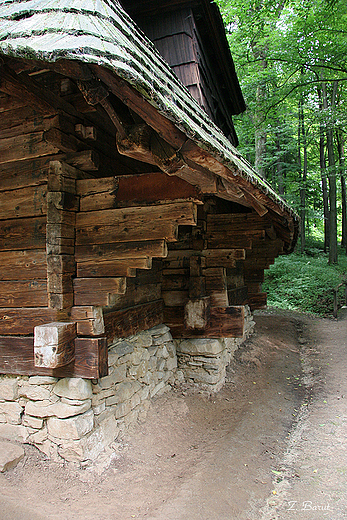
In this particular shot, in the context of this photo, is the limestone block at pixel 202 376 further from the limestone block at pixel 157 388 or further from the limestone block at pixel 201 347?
the limestone block at pixel 157 388

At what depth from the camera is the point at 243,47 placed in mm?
12266

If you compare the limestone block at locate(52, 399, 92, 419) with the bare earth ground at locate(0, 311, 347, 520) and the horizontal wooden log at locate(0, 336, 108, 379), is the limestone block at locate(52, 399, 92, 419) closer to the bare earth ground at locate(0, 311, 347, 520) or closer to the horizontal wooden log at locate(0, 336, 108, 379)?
the horizontal wooden log at locate(0, 336, 108, 379)

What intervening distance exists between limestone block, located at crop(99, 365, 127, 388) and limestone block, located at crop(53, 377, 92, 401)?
263mm

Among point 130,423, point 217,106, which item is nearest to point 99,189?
point 130,423

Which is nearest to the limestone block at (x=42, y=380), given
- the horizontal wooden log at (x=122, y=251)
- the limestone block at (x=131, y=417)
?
the limestone block at (x=131, y=417)

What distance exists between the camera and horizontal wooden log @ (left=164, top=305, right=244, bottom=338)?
4957mm

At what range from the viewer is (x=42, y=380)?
3332mm

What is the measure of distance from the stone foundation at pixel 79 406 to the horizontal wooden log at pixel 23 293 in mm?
741

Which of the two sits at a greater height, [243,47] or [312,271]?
[243,47]

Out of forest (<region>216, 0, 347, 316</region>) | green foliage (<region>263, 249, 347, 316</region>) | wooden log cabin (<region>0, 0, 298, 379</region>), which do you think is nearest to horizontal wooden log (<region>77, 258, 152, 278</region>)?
wooden log cabin (<region>0, 0, 298, 379</region>)

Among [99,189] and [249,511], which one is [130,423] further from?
[99,189]

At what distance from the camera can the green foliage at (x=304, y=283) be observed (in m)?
12.9

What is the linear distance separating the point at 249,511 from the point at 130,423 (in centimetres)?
156

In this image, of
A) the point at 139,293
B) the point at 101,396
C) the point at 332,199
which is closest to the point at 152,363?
the point at 139,293
